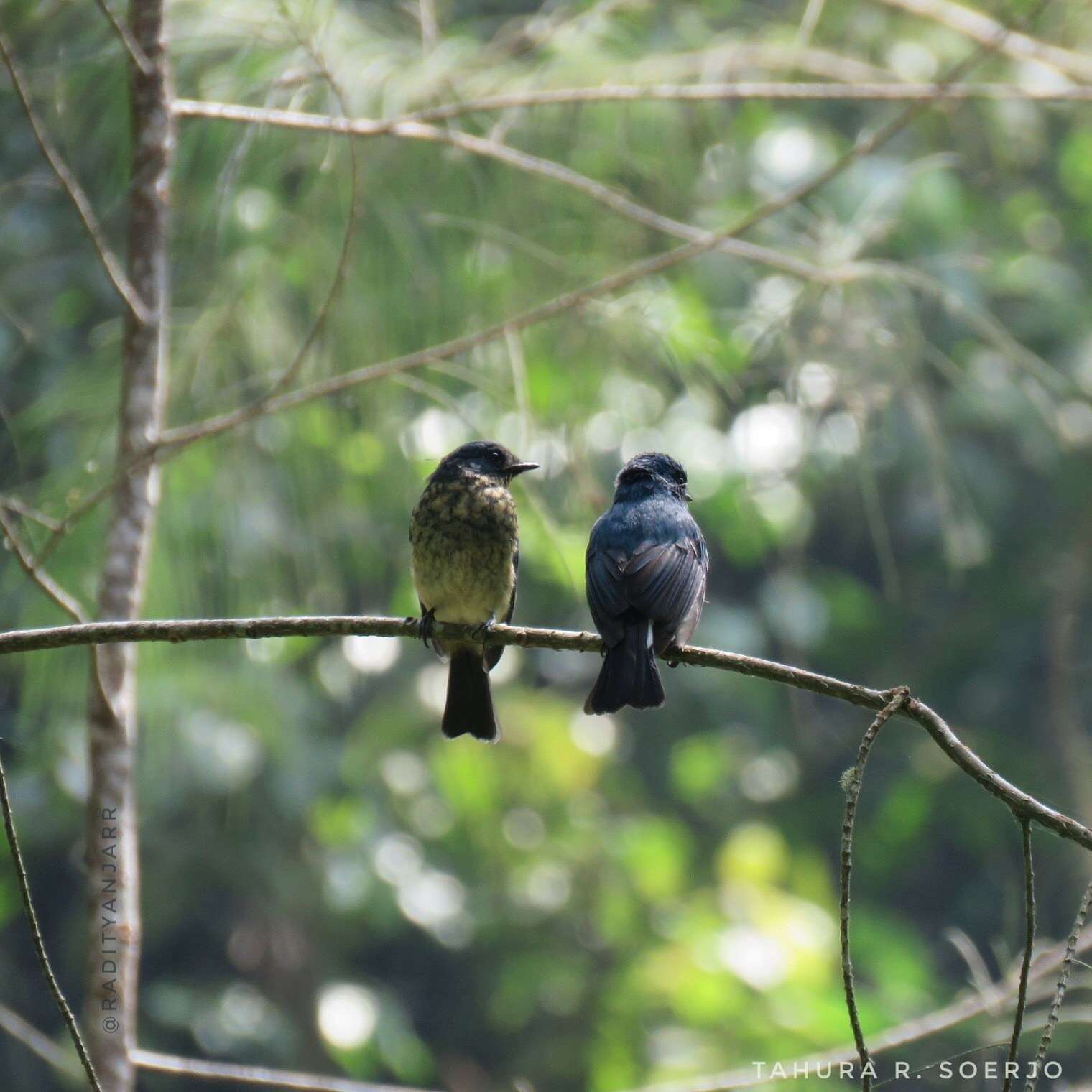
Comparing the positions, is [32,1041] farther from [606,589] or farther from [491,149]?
[491,149]

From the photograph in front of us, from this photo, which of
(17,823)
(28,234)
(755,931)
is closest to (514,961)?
(755,931)

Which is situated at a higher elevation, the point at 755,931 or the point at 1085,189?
the point at 1085,189

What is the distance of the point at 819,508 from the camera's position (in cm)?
825

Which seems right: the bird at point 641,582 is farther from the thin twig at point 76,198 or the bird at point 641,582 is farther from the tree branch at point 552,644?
the thin twig at point 76,198

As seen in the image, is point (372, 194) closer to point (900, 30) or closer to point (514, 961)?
point (900, 30)

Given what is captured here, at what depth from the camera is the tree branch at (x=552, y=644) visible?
181 centimetres

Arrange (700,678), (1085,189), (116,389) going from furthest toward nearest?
(1085,189) < (700,678) < (116,389)

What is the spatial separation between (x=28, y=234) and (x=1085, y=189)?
23.3 ft

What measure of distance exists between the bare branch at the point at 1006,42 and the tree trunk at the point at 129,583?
7.62 feet

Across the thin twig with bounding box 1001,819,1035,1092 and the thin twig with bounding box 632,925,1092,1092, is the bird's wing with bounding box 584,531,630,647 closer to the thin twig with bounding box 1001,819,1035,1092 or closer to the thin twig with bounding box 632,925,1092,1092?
the thin twig with bounding box 632,925,1092,1092

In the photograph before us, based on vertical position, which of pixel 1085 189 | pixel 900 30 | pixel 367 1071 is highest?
pixel 1085 189

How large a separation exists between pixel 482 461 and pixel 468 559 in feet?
0.98

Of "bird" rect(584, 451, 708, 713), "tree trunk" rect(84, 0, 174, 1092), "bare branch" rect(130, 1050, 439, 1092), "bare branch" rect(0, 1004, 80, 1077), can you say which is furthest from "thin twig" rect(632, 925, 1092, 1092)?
"bare branch" rect(0, 1004, 80, 1077)

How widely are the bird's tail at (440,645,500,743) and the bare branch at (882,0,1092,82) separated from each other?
2296mm
